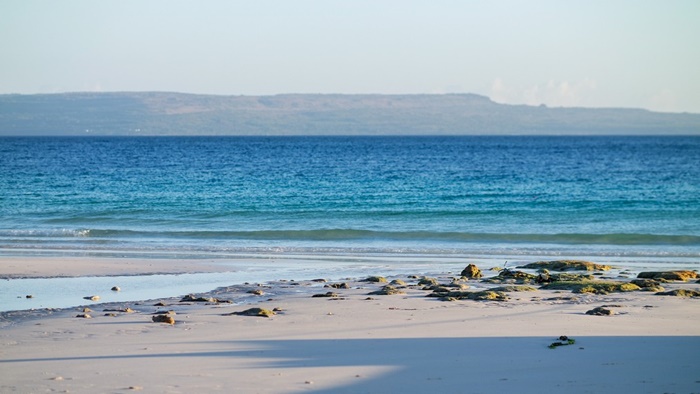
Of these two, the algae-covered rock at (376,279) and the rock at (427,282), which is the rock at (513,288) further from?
the algae-covered rock at (376,279)

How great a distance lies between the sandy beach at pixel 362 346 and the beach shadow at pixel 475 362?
0.02 metres

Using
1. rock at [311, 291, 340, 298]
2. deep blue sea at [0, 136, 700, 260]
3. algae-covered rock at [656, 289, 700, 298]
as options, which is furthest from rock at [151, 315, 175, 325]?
deep blue sea at [0, 136, 700, 260]

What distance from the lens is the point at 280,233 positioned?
2777cm

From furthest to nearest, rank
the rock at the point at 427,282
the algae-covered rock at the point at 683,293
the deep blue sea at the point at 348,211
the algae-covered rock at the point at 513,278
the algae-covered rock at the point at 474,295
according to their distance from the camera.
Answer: the deep blue sea at the point at 348,211, the algae-covered rock at the point at 513,278, the rock at the point at 427,282, the algae-covered rock at the point at 683,293, the algae-covered rock at the point at 474,295

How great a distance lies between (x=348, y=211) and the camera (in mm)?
34531

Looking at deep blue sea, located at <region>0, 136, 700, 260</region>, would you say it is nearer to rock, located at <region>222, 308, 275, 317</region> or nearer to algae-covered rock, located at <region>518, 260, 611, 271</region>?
algae-covered rock, located at <region>518, 260, 611, 271</region>

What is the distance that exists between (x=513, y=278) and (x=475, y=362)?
7033 millimetres

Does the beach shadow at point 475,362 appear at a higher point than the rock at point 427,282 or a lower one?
higher

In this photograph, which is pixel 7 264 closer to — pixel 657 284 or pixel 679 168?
pixel 657 284

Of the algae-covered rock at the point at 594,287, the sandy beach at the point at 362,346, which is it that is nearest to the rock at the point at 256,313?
the sandy beach at the point at 362,346

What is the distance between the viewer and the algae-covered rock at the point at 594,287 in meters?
14.0

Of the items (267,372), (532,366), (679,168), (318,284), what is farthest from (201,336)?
(679,168)

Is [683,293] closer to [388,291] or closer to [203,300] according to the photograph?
[388,291]

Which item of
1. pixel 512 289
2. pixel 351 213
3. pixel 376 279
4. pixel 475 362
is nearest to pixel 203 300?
pixel 376 279
